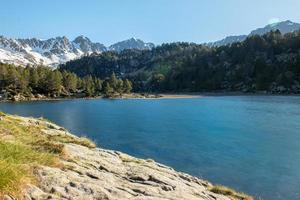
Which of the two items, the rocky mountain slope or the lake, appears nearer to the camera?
the rocky mountain slope

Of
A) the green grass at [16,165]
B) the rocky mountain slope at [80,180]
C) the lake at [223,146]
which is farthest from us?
the lake at [223,146]

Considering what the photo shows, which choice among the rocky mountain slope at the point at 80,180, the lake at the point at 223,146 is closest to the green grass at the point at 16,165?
the rocky mountain slope at the point at 80,180

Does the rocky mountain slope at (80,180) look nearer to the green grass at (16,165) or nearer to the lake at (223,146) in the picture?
the green grass at (16,165)

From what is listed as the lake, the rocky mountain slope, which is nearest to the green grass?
the rocky mountain slope

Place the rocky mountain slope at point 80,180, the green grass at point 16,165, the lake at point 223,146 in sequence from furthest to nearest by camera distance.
→ the lake at point 223,146 < the rocky mountain slope at point 80,180 < the green grass at point 16,165

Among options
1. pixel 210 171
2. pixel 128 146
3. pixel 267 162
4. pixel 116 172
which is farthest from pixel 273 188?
pixel 128 146

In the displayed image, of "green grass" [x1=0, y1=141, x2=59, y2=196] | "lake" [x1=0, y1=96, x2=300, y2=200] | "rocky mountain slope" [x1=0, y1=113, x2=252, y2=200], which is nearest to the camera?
"green grass" [x1=0, y1=141, x2=59, y2=196]

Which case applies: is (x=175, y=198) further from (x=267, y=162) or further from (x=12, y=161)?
(x=267, y=162)

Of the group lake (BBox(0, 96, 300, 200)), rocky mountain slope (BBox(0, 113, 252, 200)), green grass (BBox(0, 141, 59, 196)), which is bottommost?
lake (BBox(0, 96, 300, 200))

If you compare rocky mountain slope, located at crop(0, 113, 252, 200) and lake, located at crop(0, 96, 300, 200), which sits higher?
rocky mountain slope, located at crop(0, 113, 252, 200)

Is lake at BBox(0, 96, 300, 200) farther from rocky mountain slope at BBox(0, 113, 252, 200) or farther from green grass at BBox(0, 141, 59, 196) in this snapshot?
green grass at BBox(0, 141, 59, 196)

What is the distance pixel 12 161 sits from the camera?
12109 millimetres

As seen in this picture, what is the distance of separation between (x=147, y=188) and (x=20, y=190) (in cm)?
710

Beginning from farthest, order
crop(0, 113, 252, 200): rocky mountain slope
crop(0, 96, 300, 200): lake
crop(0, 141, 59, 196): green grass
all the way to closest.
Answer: crop(0, 96, 300, 200): lake → crop(0, 113, 252, 200): rocky mountain slope → crop(0, 141, 59, 196): green grass
